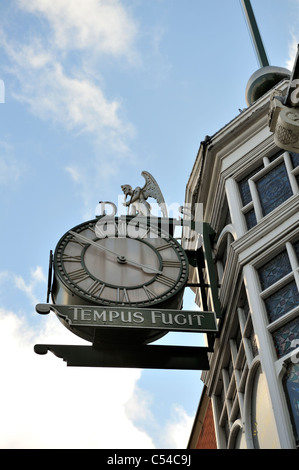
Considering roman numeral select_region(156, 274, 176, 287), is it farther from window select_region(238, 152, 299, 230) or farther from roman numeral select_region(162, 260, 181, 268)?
window select_region(238, 152, 299, 230)

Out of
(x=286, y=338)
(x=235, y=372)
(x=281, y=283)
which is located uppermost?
(x=281, y=283)

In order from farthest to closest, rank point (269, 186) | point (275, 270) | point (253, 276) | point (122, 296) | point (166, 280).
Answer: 1. point (269, 186)
2. point (166, 280)
3. point (122, 296)
4. point (253, 276)
5. point (275, 270)

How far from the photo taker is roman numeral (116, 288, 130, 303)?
1383 cm

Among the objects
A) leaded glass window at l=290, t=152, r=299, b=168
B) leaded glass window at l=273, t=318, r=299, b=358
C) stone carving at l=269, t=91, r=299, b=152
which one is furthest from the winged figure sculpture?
stone carving at l=269, t=91, r=299, b=152

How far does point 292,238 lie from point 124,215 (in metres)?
3.73

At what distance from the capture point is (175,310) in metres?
13.5

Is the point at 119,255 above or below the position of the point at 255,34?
below

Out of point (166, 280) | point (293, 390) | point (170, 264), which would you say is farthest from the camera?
point (170, 264)

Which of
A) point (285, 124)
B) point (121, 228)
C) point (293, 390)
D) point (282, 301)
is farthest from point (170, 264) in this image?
point (285, 124)

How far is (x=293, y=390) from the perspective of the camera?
1145cm

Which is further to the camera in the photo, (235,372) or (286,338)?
(235,372)

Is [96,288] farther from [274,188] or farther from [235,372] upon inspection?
[274,188]

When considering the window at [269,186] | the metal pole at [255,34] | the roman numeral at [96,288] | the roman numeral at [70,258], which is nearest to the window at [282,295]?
the window at [269,186]

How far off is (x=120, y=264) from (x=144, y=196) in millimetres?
2438
